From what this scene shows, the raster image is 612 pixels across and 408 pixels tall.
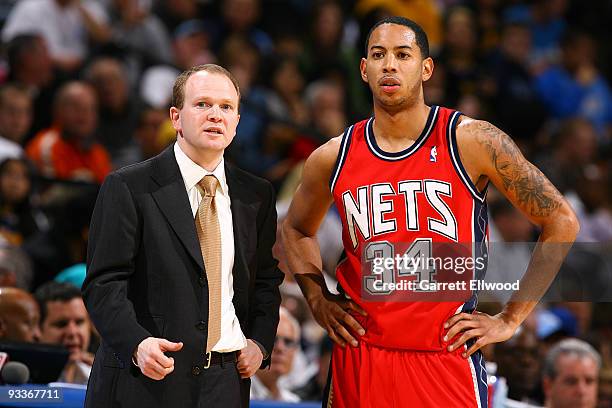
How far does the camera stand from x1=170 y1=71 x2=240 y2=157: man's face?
345 centimetres

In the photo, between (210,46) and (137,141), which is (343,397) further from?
(210,46)

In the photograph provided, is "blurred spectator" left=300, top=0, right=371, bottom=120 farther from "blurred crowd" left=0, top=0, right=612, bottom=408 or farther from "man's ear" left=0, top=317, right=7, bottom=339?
"man's ear" left=0, top=317, right=7, bottom=339

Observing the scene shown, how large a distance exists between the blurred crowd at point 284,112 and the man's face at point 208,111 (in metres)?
1.99

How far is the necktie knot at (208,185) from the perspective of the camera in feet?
11.6

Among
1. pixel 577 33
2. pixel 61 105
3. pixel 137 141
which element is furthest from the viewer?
pixel 577 33

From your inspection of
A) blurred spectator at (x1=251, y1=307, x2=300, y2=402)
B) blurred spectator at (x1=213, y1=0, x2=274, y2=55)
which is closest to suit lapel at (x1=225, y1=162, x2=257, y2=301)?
blurred spectator at (x1=251, y1=307, x2=300, y2=402)

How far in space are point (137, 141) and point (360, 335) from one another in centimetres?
484

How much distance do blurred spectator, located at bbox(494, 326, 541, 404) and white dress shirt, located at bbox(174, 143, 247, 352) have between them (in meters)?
2.87

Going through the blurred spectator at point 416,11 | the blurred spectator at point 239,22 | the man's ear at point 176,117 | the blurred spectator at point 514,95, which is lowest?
the man's ear at point 176,117

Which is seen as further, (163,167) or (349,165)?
(349,165)

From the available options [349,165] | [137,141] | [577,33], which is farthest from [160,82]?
[349,165]

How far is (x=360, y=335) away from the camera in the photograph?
3914 mm

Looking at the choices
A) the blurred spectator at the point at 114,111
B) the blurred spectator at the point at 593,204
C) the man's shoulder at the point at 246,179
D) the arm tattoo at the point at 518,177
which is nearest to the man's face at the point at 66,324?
the man's shoulder at the point at 246,179

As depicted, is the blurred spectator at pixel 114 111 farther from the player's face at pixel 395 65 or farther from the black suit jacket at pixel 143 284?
the black suit jacket at pixel 143 284
